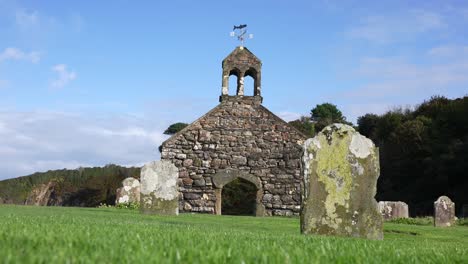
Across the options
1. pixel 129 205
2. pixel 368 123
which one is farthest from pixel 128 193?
pixel 368 123

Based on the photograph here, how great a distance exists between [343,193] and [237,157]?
14.7 meters

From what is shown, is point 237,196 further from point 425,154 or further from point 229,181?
point 425,154

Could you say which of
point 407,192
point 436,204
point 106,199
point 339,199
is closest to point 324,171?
point 339,199

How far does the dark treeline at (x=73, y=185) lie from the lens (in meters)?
30.4

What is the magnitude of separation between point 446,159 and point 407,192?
3.52m

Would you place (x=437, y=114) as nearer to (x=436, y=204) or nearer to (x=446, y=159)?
(x=446, y=159)

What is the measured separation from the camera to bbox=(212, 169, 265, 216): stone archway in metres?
23.8

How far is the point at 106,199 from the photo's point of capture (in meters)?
29.5

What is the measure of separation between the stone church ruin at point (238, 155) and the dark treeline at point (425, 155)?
10.5 meters

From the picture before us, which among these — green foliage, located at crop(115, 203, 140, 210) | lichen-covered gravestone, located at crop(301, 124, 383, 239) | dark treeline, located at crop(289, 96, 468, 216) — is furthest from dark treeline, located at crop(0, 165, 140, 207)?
lichen-covered gravestone, located at crop(301, 124, 383, 239)

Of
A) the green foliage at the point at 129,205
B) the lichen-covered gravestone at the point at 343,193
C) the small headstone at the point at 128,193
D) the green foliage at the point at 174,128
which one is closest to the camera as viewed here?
the lichen-covered gravestone at the point at 343,193

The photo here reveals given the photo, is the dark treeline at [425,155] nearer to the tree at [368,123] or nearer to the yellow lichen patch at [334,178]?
the tree at [368,123]

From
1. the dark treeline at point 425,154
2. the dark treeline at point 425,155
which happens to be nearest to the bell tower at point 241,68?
the dark treeline at point 425,154

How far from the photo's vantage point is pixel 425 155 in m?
34.2
